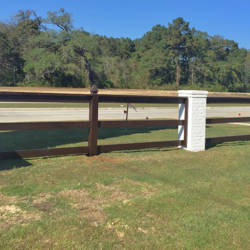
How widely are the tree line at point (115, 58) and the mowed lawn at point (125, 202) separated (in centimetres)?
3663

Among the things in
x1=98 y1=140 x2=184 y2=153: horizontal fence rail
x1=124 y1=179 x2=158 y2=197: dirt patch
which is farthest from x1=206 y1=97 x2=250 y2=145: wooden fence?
x1=124 y1=179 x2=158 y2=197: dirt patch

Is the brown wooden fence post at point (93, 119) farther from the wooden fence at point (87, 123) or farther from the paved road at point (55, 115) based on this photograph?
the paved road at point (55, 115)

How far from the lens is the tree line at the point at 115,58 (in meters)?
42.6

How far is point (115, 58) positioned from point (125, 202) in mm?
49693

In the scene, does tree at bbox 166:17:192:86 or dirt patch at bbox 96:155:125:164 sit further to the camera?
tree at bbox 166:17:192:86

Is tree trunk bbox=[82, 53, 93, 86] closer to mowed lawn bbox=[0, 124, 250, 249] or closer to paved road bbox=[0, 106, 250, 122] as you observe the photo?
paved road bbox=[0, 106, 250, 122]

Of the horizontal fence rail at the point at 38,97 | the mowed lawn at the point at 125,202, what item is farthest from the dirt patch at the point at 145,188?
the horizontal fence rail at the point at 38,97

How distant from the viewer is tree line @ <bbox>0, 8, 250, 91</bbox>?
140 feet

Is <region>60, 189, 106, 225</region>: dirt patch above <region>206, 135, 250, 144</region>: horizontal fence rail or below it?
below

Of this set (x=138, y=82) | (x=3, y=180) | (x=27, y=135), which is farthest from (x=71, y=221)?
(x=138, y=82)

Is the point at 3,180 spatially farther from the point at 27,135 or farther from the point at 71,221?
the point at 27,135

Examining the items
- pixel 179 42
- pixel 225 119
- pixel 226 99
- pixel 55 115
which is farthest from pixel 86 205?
pixel 179 42

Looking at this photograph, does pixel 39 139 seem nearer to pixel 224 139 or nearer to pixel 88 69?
pixel 224 139

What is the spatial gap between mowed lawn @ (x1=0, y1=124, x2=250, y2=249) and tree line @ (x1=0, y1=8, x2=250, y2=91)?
36627 millimetres
